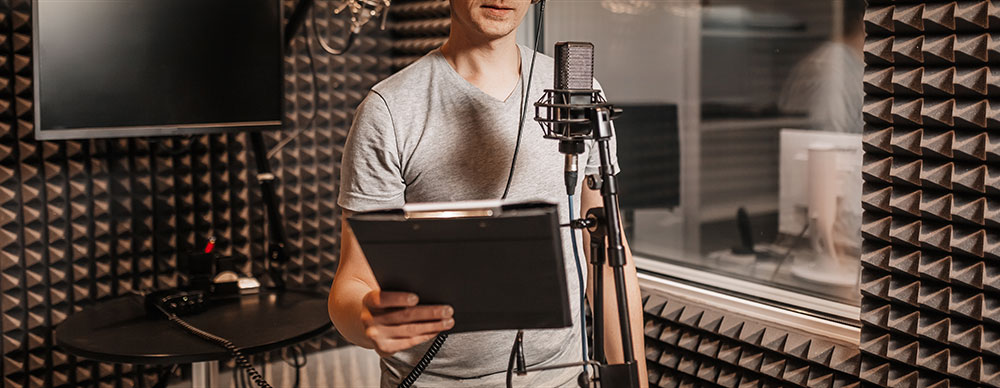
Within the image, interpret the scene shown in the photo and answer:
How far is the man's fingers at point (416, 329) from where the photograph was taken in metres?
1.02

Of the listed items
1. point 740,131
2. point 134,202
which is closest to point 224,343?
point 134,202

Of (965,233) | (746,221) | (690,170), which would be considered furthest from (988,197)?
(690,170)

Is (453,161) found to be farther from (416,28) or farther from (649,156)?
(416,28)

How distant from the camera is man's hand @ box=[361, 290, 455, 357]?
102cm

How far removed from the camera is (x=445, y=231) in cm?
94

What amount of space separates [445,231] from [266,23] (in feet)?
6.72

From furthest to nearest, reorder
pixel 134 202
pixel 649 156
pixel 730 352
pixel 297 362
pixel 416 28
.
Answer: pixel 416 28, pixel 297 362, pixel 134 202, pixel 649 156, pixel 730 352

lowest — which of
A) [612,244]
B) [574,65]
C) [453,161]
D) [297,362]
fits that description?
[297,362]

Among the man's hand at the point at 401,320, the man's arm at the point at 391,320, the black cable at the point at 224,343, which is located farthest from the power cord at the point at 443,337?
the black cable at the point at 224,343

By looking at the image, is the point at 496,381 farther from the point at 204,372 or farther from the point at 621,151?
the point at 621,151

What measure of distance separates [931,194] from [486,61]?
98 cm

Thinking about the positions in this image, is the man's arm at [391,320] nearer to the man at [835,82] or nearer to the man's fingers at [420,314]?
the man's fingers at [420,314]

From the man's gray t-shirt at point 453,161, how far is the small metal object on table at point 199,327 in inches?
30.8

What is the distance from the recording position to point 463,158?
140 cm
